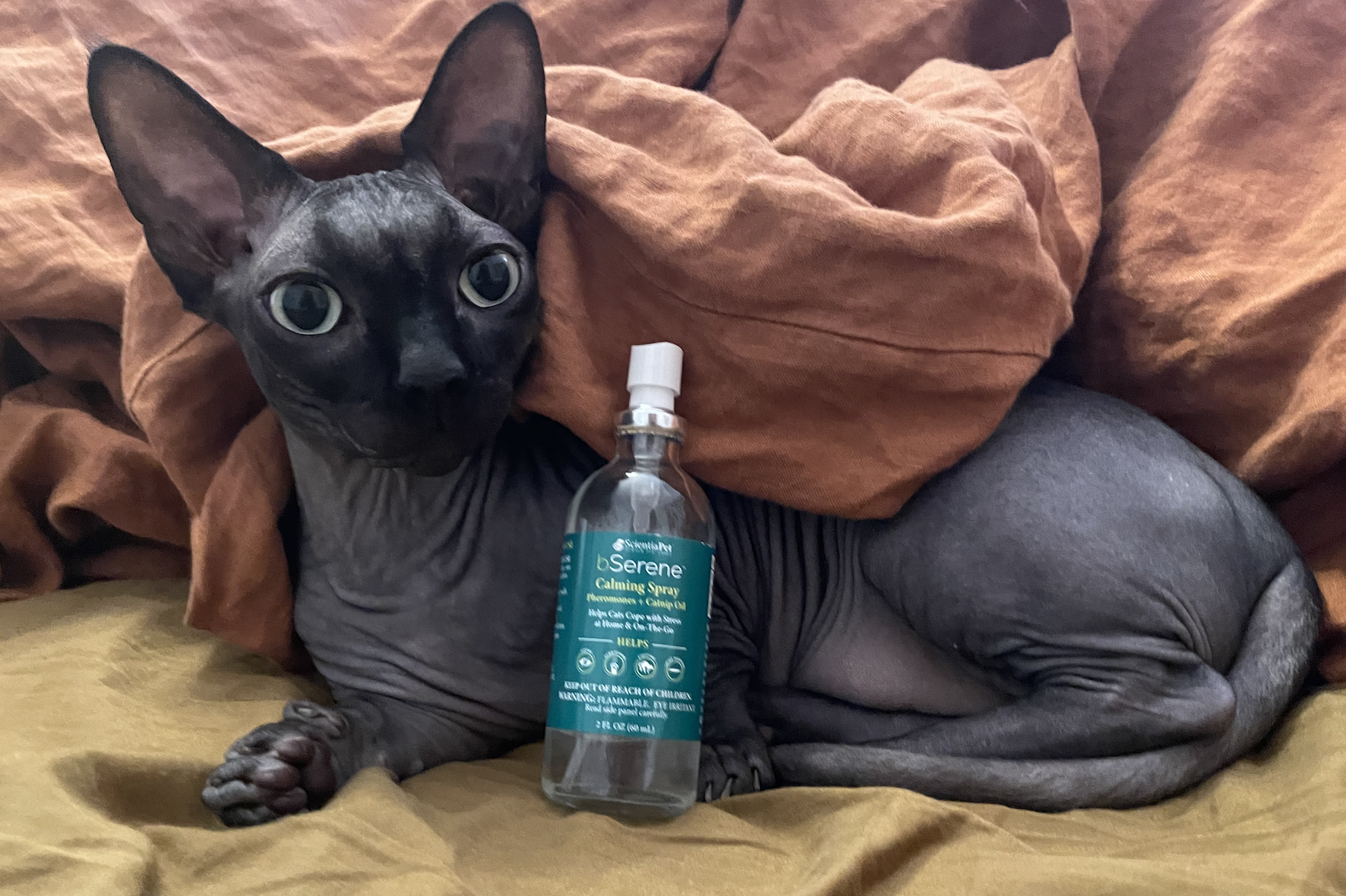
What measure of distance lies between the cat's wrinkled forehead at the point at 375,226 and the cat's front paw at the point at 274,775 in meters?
0.37

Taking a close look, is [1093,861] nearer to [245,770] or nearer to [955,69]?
[245,770]

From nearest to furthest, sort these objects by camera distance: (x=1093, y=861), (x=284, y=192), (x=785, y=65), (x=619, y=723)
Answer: (x=1093, y=861) < (x=619, y=723) < (x=284, y=192) < (x=785, y=65)

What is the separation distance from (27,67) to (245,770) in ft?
2.99

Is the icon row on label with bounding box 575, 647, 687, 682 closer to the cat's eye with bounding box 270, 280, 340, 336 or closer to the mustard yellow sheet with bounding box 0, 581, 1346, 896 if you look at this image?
the mustard yellow sheet with bounding box 0, 581, 1346, 896

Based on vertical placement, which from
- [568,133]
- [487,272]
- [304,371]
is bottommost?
[304,371]

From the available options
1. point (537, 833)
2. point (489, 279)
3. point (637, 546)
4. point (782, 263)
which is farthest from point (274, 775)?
point (782, 263)

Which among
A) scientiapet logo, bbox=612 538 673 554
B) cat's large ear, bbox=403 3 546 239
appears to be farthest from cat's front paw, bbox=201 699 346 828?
cat's large ear, bbox=403 3 546 239

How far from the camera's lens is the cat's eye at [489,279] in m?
0.73

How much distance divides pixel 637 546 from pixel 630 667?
0.29ft

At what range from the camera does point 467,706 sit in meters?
0.84

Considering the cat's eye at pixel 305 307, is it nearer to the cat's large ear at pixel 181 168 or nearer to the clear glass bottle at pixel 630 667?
the cat's large ear at pixel 181 168

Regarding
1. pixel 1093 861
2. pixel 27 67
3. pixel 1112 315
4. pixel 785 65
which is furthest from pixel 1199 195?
pixel 27 67

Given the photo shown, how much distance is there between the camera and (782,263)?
721 millimetres

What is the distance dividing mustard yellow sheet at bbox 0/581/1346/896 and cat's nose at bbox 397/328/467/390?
303mm
